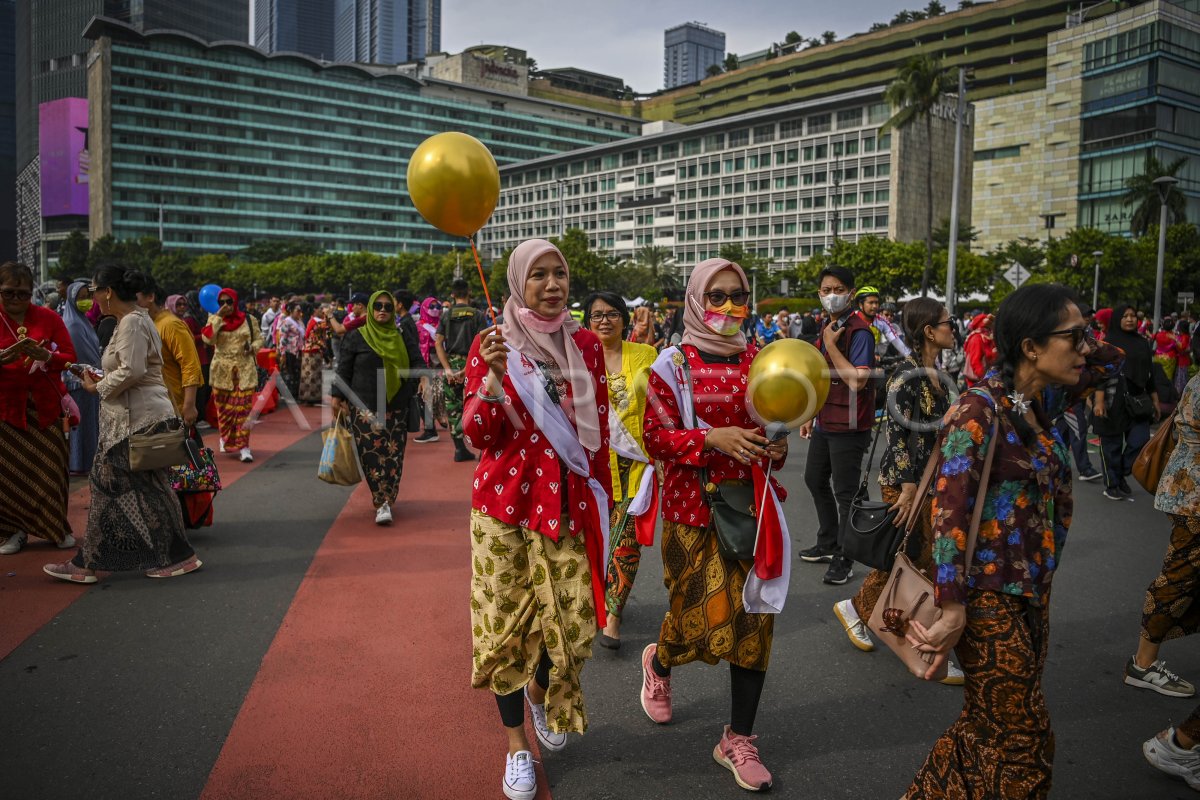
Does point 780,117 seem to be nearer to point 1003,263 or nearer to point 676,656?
point 1003,263

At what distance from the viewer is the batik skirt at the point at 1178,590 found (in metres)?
3.67

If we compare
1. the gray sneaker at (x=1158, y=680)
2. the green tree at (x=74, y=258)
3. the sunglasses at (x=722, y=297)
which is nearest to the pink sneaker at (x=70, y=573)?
the sunglasses at (x=722, y=297)

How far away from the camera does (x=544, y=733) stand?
11.2 feet

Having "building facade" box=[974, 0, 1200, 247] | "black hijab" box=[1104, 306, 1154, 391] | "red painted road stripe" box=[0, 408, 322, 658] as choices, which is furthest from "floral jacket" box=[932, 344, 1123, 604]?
"building facade" box=[974, 0, 1200, 247]

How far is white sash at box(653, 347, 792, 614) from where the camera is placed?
3150mm

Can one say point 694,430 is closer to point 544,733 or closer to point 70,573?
point 544,733

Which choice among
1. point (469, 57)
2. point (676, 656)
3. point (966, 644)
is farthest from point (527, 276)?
point (469, 57)

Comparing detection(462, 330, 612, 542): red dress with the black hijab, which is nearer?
detection(462, 330, 612, 542): red dress

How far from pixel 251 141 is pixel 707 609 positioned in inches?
4640

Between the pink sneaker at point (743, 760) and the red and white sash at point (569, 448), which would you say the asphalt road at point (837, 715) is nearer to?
the pink sneaker at point (743, 760)

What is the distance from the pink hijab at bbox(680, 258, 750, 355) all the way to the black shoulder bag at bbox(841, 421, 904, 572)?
2.60 feet

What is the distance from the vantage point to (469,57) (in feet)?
413

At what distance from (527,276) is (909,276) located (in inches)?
2418

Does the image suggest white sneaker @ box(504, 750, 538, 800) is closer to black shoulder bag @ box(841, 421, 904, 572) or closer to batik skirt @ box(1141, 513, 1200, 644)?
black shoulder bag @ box(841, 421, 904, 572)
